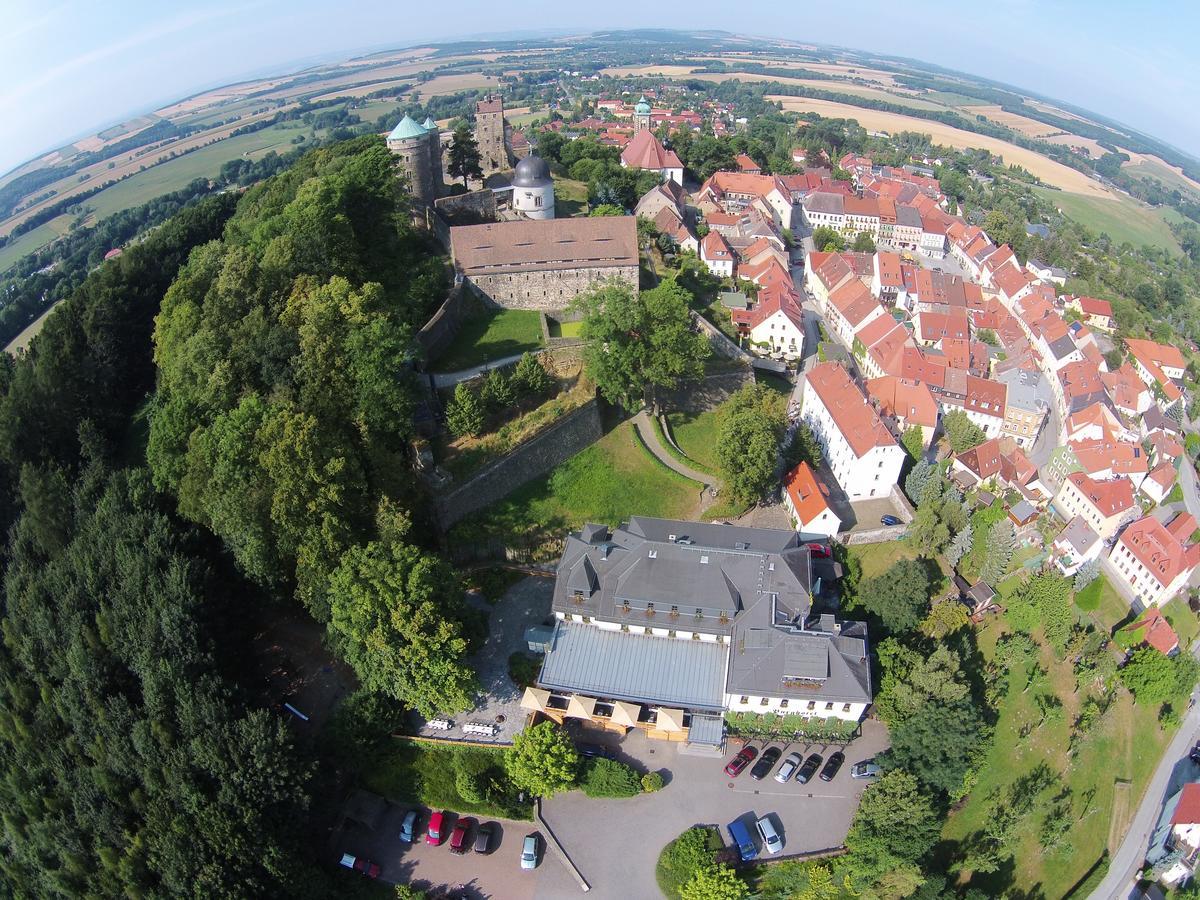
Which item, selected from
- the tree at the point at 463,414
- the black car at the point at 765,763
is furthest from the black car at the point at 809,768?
the tree at the point at 463,414

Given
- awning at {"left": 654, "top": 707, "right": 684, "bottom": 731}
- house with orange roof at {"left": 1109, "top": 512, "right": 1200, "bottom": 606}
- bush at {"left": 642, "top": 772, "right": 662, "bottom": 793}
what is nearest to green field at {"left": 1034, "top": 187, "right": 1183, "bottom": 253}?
house with orange roof at {"left": 1109, "top": 512, "right": 1200, "bottom": 606}

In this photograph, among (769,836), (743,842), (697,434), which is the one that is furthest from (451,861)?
(697,434)

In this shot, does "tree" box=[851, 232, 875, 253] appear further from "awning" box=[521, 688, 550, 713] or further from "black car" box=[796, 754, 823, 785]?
"awning" box=[521, 688, 550, 713]

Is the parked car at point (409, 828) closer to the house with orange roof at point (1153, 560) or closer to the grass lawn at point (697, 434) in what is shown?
the grass lawn at point (697, 434)

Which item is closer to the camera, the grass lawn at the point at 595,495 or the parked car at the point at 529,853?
the parked car at the point at 529,853


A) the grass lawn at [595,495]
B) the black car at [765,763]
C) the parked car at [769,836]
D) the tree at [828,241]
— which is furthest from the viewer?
the tree at [828,241]

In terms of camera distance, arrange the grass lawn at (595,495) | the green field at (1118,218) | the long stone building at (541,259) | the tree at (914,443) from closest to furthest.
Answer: the grass lawn at (595,495) → the tree at (914,443) → the long stone building at (541,259) → the green field at (1118,218)

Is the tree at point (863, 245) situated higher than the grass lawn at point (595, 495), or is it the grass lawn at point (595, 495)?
the tree at point (863, 245)

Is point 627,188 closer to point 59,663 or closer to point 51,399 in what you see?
point 51,399
